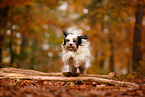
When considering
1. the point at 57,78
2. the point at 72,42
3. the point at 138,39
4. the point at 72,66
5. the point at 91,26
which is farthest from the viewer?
the point at 91,26

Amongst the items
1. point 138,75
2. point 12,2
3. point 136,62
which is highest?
point 12,2

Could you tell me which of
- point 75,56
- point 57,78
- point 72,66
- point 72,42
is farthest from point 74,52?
point 57,78

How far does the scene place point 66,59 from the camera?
558 centimetres

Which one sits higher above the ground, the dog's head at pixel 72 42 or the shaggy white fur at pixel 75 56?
the dog's head at pixel 72 42

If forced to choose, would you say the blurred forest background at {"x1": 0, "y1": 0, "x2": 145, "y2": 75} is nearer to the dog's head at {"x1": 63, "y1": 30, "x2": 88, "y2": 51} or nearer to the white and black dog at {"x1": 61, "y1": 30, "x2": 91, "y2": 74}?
the white and black dog at {"x1": 61, "y1": 30, "x2": 91, "y2": 74}

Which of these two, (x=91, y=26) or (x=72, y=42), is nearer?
(x=72, y=42)

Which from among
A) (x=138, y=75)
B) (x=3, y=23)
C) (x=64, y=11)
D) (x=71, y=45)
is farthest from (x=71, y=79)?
(x=64, y=11)

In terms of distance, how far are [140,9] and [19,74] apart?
9548 mm

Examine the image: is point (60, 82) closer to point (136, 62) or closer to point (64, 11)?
point (136, 62)

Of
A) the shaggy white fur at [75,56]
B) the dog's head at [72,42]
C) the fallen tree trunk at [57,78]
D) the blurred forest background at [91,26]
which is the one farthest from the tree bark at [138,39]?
the dog's head at [72,42]

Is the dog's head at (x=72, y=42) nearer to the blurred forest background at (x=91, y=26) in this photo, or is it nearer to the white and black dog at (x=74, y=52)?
the white and black dog at (x=74, y=52)

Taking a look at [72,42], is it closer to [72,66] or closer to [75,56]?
[75,56]

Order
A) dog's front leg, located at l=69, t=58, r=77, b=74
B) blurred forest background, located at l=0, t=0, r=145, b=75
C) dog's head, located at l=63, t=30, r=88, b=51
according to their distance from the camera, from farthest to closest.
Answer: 1. blurred forest background, located at l=0, t=0, r=145, b=75
2. dog's front leg, located at l=69, t=58, r=77, b=74
3. dog's head, located at l=63, t=30, r=88, b=51

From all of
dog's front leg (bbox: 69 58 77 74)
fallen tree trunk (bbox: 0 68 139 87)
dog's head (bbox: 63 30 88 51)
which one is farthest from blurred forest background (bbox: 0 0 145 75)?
dog's head (bbox: 63 30 88 51)
